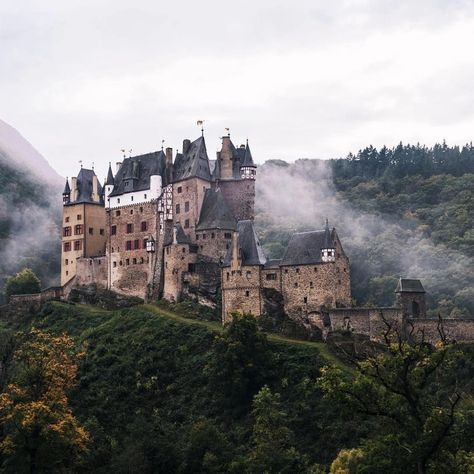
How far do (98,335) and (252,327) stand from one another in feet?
62.0

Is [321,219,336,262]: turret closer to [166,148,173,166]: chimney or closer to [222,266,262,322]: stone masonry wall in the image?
[222,266,262,322]: stone masonry wall

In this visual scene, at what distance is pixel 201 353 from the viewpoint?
77438mm

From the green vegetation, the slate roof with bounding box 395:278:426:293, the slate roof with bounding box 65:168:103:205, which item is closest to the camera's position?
the slate roof with bounding box 395:278:426:293

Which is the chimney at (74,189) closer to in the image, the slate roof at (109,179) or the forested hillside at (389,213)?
the slate roof at (109,179)

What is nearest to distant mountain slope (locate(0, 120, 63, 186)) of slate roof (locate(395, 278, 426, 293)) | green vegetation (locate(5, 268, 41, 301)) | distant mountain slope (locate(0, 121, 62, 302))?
distant mountain slope (locate(0, 121, 62, 302))

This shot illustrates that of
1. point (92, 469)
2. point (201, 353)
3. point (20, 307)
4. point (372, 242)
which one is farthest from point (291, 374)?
point (372, 242)

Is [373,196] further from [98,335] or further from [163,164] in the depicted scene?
[98,335]

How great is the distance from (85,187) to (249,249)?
86.7 feet

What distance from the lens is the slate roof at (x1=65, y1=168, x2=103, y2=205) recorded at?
98938 millimetres

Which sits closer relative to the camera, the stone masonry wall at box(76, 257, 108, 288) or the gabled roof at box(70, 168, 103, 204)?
the stone masonry wall at box(76, 257, 108, 288)

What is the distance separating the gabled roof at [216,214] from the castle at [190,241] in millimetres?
109

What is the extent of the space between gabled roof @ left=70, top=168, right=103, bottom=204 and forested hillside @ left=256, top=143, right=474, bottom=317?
31985 mm

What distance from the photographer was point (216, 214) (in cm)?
8675

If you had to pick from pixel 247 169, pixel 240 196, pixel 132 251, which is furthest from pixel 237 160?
pixel 132 251
